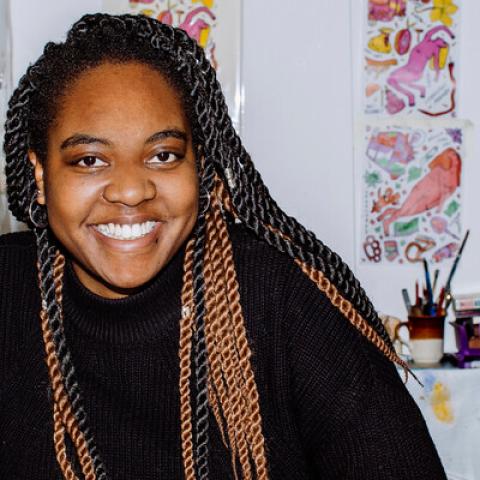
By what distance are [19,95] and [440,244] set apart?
127 centimetres

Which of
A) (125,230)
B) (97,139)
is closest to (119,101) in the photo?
(97,139)

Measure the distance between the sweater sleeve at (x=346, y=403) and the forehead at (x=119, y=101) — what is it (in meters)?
0.35

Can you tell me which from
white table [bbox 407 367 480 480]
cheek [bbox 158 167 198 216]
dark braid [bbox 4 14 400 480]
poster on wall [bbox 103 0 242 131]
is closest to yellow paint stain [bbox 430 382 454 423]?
white table [bbox 407 367 480 480]

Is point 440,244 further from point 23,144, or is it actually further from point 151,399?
point 23,144

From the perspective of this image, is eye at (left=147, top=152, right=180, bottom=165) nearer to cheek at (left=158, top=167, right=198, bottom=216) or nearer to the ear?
cheek at (left=158, top=167, right=198, bottom=216)

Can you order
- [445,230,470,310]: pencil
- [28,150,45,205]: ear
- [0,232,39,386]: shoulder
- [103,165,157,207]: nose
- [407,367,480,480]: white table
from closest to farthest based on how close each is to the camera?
1. [103,165,157,207]: nose
2. [28,150,45,205]: ear
3. [0,232,39,386]: shoulder
4. [407,367,480,480]: white table
5. [445,230,470,310]: pencil

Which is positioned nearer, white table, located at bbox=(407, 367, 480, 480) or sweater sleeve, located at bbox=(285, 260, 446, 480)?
sweater sleeve, located at bbox=(285, 260, 446, 480)

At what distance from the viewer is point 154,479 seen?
124 centimetres

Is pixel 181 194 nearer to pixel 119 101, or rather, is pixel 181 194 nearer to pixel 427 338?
pixel 119 101

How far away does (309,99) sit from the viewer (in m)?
2.06

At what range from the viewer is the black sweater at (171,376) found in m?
1.17

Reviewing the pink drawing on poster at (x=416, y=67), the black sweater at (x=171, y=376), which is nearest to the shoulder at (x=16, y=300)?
the black sweater at (x=171, y=376)

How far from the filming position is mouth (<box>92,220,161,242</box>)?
1.13m

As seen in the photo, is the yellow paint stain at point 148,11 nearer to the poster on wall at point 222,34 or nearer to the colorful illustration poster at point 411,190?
the poster on wall at point 222,34
